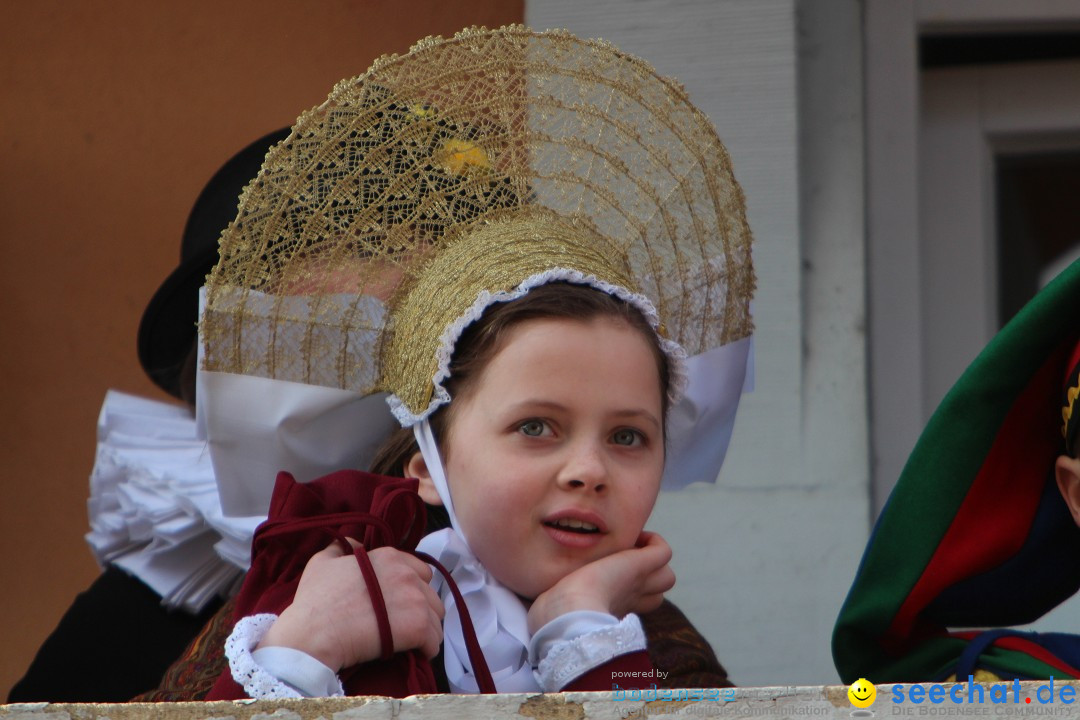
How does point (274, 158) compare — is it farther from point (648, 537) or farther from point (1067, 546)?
point (1067, 546)

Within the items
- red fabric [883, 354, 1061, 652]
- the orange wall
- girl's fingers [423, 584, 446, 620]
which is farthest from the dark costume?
the orange wall

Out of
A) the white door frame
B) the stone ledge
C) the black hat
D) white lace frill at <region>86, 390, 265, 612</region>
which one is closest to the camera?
the stone ledge

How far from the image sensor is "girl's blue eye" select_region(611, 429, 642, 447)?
1.68 metres

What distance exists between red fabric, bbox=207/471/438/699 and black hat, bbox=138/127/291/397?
2.40 feet

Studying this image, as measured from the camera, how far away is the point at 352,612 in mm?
1473

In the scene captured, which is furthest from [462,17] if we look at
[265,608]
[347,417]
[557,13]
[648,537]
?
[265,608]

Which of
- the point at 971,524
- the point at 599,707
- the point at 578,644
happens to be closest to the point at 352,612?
the point at 578,644

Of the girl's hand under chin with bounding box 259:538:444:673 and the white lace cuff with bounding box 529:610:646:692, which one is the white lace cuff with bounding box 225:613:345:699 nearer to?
the girl's hand under chin with bounding box 259:538:444:673

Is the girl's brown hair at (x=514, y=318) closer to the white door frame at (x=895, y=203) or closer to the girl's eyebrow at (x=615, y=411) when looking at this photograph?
the girl's eyebrow at (x=615, y=411)

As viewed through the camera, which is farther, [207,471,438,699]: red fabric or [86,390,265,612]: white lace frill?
[86,390,265,612]: white lace frill

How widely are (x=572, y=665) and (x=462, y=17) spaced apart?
1.72 m

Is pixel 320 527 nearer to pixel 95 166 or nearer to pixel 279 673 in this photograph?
Answer: pixel 279 673

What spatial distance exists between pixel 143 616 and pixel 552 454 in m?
0.93

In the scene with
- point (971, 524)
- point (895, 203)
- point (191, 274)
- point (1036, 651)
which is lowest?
point (1036, 651)
